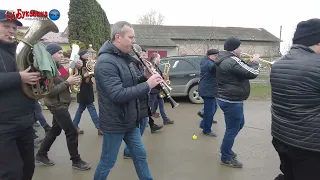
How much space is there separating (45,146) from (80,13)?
10751 millimetres

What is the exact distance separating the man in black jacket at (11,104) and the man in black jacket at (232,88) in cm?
268

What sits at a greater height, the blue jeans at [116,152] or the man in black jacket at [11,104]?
the man in black jacket at [11,104]

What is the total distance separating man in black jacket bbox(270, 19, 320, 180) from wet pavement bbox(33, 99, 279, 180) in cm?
170

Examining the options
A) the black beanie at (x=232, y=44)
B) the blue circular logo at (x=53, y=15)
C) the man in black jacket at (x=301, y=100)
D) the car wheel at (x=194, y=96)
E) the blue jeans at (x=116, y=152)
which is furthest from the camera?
the car wheel at (x=194, y=96)

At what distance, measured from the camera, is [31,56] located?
9.64 ft

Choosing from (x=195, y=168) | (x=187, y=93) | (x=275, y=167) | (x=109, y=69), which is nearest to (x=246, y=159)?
(x=275, y=167)

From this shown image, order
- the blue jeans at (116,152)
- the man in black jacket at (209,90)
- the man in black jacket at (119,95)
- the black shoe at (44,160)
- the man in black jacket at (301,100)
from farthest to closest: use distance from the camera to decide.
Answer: the man in black jacket at (209,90) < the black shoe at (44,160) < the blue jeans at (116,152) < the man in black jacket at (119,95) < the man in black jacket at (301,100)

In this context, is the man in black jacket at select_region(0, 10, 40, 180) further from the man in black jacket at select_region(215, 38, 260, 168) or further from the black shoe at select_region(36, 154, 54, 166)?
the man in black jacket at select_region(215, 38, 260, 168)

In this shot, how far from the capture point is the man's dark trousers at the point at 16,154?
2.76 meters

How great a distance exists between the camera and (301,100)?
255cm

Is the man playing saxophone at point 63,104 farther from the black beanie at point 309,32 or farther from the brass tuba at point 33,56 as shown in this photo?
the black beanie at point 309,32

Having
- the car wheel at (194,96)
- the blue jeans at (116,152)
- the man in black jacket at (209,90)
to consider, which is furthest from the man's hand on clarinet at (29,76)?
the car wheel at (194,96)

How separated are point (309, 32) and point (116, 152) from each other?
2177mm

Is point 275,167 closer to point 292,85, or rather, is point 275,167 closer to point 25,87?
point 292,85
